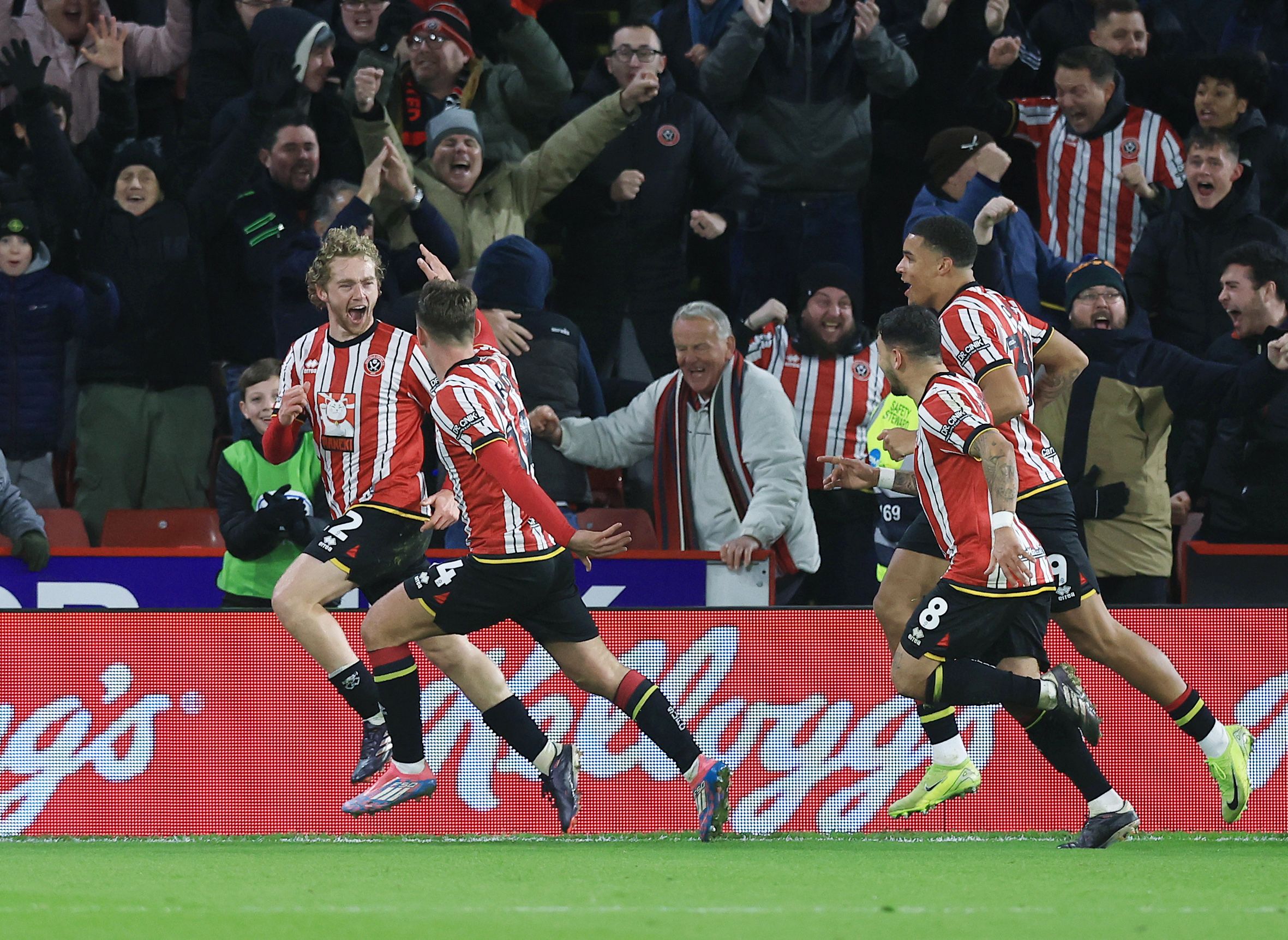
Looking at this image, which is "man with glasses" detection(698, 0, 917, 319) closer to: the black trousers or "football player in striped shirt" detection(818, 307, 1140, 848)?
the black trousers

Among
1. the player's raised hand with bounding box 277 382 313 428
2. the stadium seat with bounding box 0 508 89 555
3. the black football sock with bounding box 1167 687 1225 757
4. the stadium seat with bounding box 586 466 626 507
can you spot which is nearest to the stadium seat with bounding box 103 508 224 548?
the stadium seat with bounding box 0 508 89 555

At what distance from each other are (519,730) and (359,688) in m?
0.63

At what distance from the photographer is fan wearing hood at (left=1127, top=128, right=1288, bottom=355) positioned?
9.15m

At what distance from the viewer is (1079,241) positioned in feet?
32.3

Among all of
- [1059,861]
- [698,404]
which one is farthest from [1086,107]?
[1059,861]

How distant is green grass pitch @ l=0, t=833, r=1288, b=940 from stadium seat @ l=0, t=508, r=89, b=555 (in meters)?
2.23

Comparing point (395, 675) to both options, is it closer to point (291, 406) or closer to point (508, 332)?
point (291, 406)

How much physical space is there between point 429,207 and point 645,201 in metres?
1.26

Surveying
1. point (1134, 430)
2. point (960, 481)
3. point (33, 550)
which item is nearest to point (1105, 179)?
point (1134, 430)

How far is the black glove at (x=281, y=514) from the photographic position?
767 centimetres

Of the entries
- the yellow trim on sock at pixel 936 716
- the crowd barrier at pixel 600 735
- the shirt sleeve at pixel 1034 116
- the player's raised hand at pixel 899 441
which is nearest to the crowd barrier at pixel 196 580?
the crowd barrier at pixel 600 735

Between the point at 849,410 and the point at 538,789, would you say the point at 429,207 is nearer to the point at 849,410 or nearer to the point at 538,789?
the point at 849,410

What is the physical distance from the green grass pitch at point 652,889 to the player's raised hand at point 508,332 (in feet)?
8.55

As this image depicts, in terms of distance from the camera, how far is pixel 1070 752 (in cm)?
604
